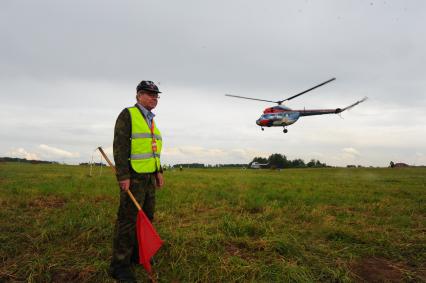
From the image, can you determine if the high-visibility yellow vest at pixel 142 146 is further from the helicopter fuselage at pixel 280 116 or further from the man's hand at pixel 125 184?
the helicopter fuselage at pixel 280 116

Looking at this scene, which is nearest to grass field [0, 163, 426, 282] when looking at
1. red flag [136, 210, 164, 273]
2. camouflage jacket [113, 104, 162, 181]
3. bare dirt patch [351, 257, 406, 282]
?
bare dirt patch [351, 257, 406, 282]

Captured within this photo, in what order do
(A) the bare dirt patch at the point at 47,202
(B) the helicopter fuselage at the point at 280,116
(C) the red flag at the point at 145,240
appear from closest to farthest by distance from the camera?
(C) the red flag at the point at 145,240
(A) the bare dirt patch at the point at 47,202
(B) the helicopter fuselage at the point at 280,116

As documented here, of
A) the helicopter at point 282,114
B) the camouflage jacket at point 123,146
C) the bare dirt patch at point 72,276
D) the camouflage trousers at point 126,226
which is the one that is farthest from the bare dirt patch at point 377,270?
the helicopter at point 282,114

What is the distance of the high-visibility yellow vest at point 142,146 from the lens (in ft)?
14.5

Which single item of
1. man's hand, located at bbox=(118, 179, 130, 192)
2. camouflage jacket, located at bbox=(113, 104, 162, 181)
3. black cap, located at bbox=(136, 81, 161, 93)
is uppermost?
black cap, located at bbox=(136, 81, 161, 93)

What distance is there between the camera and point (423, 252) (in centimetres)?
521

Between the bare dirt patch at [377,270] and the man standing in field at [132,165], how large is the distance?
128 inches

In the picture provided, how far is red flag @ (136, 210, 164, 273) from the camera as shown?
426 cm

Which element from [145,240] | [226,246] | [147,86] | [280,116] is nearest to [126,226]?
[145,240]

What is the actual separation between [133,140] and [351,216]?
6555mm

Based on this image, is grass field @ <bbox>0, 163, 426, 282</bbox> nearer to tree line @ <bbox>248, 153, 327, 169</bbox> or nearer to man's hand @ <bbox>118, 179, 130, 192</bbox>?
man's hand @ <bbox>118, 179, 130, 192</bbox>

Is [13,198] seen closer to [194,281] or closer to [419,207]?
[194,281]

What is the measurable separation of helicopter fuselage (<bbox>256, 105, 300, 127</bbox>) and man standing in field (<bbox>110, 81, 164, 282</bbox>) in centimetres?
2158

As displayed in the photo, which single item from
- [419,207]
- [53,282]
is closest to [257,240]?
[53,282]
